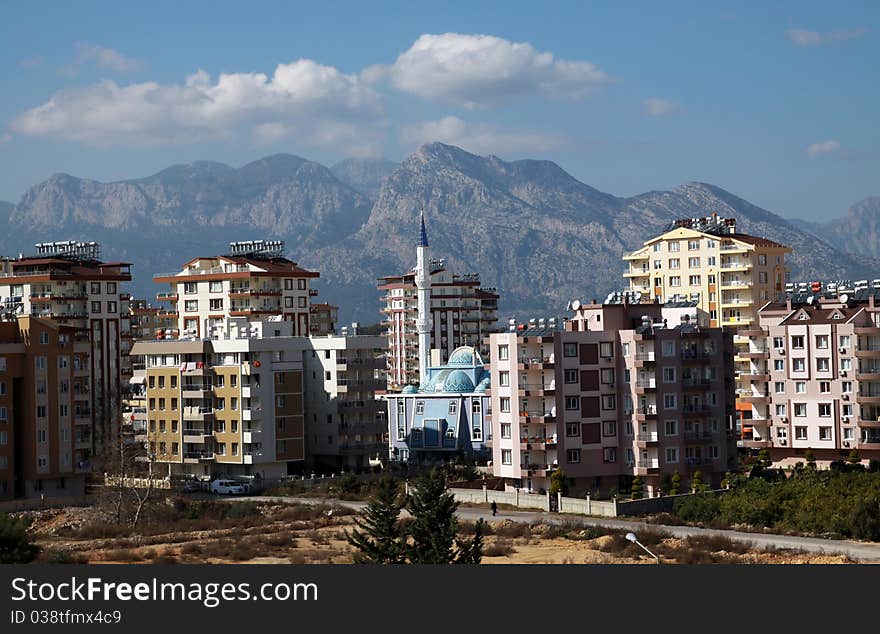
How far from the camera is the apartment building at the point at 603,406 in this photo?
79.6m

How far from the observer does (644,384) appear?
8012 cm

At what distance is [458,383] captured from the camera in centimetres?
10588

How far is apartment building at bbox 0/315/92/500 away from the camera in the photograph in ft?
271

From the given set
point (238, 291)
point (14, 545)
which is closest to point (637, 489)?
point (14, 545)

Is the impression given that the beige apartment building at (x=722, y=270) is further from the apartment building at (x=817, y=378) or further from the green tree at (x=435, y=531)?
the green tree at (x=435, y=531)

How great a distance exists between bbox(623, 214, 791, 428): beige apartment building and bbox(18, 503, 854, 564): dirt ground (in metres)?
49.3

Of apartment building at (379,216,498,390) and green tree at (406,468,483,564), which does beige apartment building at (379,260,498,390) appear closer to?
apartment building at (379,216,498,390)

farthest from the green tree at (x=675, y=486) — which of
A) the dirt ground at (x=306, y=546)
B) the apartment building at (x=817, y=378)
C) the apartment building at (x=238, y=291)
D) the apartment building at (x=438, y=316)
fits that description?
the apartment building at (x=438, y=316)

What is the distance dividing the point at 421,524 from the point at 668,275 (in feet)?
248

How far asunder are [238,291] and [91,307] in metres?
18.1

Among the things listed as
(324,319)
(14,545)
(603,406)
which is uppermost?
(324,319)

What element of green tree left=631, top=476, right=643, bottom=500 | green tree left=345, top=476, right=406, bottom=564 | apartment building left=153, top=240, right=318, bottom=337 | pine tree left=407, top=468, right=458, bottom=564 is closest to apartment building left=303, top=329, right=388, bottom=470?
green tree left=631, top=476, right=643, bottom=500

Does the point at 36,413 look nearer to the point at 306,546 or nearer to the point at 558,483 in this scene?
the point at 306,546

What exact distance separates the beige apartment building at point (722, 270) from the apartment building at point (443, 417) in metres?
19.9
